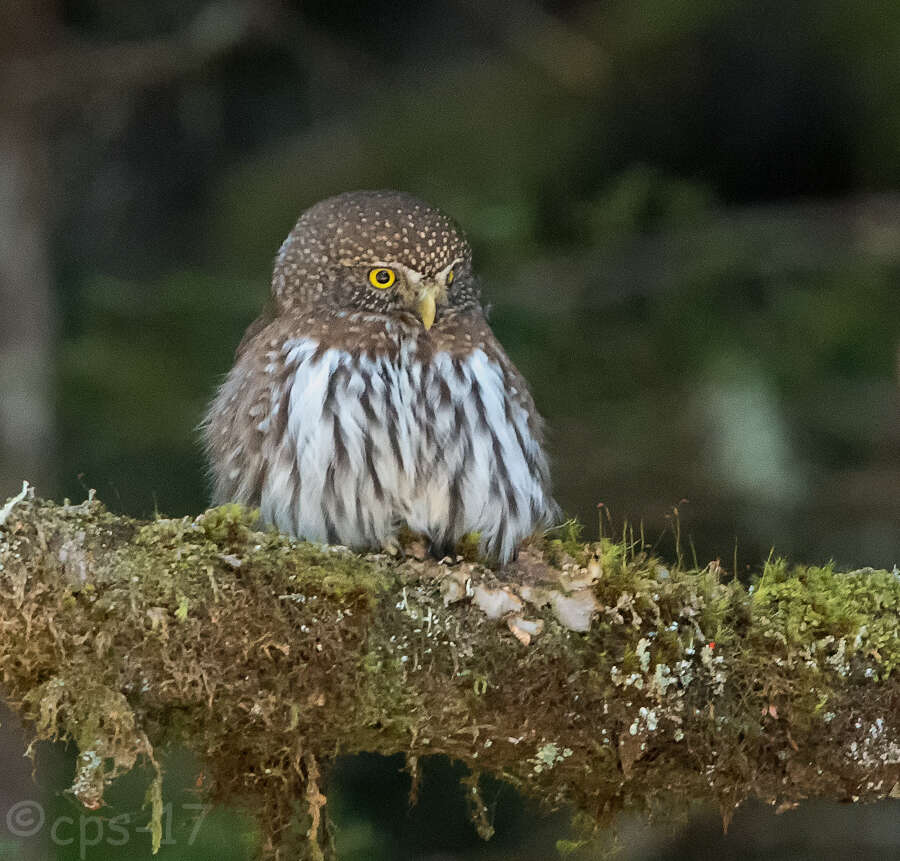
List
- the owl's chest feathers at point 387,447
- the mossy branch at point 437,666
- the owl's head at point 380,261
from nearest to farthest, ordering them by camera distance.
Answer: the mossy branch at point 437,666
the owl's chest feathers at point 387,447
the owl's head at point 380,261

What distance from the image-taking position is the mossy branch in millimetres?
2893

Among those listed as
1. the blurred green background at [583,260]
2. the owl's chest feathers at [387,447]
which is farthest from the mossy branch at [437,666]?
the blurred green background at [583,260]

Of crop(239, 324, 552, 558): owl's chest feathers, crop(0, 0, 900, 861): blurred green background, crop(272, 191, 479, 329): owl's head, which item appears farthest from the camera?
crop(0, 0, 900, 861): blurred green background

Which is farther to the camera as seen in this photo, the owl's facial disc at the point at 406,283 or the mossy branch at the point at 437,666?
the owl's facial disc at the point at 406,283

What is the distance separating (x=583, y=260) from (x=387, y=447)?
2116 mm

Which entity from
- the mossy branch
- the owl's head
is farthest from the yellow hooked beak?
the mossy branch

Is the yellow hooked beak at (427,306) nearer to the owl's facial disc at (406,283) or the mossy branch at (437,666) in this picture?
the owl's facial disc at (406,283)

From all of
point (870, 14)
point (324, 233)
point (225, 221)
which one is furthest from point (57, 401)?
point (870, 14)

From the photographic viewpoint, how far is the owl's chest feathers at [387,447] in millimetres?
3604

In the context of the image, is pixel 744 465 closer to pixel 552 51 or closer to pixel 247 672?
pixel 552 51

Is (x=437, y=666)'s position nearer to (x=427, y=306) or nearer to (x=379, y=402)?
(x=379, y=402)

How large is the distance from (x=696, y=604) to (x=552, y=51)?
2928 millimetres

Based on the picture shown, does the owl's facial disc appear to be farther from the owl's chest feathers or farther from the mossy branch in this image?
the mossy branch

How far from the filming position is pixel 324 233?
3.86 metres
